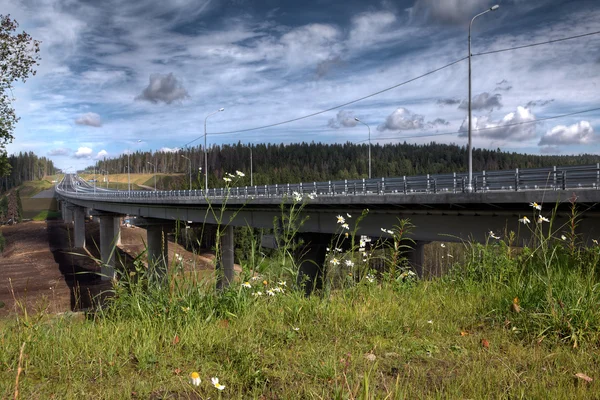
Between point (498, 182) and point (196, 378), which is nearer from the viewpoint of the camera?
point (196, 378)

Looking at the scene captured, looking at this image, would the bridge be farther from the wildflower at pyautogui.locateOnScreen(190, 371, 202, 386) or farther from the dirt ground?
the dirt ground

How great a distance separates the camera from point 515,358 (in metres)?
3.07

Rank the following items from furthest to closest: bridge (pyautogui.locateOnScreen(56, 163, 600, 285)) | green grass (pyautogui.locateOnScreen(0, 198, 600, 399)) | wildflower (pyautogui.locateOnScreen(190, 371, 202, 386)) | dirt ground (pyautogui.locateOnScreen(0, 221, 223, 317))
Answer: dirt ground (pyautogui.locateOnScreen(0, 221, 223, 317)), bridge (pyautogui.locateOnScreen(56, 163, 600, 285)), green grass (pyautogui.locateOnScreen(0, 198, 600, 399)), wildflower (pyautogui.locateOnScreen(190, 371, 202, 386))

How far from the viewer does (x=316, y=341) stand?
3477mm

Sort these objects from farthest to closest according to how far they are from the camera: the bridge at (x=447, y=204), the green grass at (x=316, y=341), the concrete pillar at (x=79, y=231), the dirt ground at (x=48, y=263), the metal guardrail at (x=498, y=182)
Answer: the concrete pillar at (x=79, y=231)
the dirt ground at (x=48, y=263)
the metal guardrail at (x=498, y=182)
the bridge at (x=447, y=204)
the green grass at (x=316, y=341)

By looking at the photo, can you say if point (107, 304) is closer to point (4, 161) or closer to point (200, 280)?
point (200, 280)

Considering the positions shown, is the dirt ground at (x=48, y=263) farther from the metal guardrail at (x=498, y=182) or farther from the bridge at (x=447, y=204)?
the metal guardrail at (x=498, y=182)

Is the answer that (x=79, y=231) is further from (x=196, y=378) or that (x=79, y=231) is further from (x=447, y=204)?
(x=196, y=378)

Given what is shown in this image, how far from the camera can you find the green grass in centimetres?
269

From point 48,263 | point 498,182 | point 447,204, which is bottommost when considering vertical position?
point 48,263

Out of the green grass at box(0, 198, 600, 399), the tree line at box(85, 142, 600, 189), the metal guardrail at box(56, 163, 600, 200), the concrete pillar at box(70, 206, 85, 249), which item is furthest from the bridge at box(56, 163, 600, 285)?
the concrete pillar at box(70, 206, 85, 249)

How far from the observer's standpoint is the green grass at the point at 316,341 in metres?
2.69

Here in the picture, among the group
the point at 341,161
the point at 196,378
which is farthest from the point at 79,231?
the point at 196,378

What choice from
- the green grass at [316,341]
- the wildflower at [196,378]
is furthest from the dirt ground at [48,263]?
the wildflower at [196,378]
